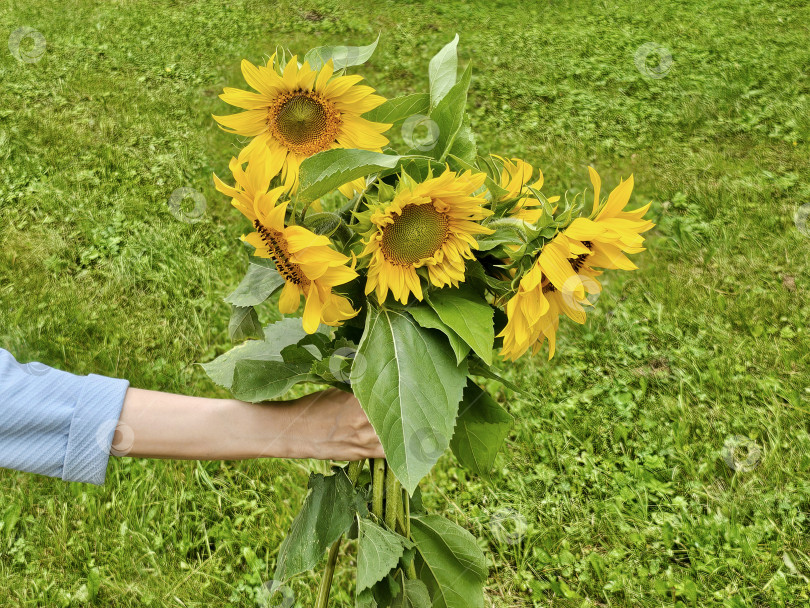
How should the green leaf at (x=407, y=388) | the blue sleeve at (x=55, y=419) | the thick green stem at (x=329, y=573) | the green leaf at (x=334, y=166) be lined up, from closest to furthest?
the green leaf at (x=334, y=166) → the green leaf at (x=407, y=388) → the blue sleeve at (x=55, y=419) → the thick green stem at (x=329, y=573)

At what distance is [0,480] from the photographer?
9.00 feet

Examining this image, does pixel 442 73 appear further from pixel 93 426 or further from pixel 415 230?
pixel 93 426

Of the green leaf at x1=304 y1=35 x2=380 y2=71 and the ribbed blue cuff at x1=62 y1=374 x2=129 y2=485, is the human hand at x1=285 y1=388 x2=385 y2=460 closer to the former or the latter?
the ribbed blue cuff at x1=62 y1=374 x2=129 y2=485

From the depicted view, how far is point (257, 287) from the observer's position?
3.81 ft

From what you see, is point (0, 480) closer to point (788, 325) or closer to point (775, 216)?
point (788, 325)

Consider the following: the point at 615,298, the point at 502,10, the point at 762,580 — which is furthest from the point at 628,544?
the point at 502,10

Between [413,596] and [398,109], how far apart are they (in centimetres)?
88

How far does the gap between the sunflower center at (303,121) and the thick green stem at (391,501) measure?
0.60 m

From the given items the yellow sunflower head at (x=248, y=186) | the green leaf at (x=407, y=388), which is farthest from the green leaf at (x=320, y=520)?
the yellow sunflower head at (x=248, y=186)

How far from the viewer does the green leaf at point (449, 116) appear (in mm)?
1127

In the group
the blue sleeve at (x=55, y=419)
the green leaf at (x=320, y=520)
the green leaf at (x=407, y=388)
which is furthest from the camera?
the green leaf at (x=320, y=520)

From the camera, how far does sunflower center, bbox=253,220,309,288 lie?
3.33ft

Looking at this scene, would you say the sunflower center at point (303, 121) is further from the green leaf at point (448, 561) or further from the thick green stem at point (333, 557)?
the green leaf at point (448, 561)

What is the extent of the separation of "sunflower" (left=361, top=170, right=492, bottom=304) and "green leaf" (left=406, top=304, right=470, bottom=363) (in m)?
0.04
